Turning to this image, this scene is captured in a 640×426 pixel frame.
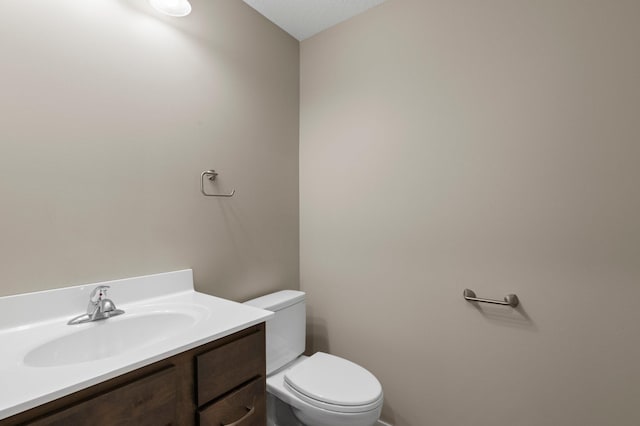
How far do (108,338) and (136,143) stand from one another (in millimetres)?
758

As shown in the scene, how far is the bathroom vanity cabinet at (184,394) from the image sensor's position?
0.62 m

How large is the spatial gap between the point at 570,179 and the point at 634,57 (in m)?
0.49

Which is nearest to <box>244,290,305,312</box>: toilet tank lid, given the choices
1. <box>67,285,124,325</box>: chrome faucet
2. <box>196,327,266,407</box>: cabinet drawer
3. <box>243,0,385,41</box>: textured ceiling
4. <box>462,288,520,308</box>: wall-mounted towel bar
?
<box>196,327,266,407</box>: cabinet drawer

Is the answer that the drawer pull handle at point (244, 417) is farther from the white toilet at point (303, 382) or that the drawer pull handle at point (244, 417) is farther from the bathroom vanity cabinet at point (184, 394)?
the white toilet at point (303, 382)

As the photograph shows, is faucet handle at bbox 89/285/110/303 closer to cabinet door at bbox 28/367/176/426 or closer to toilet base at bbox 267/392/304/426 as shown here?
cabinet door at bbox 28/367/176/426

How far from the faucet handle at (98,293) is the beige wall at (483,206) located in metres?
1.21

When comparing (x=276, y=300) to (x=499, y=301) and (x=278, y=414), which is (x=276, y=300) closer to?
(x=278, y=414)

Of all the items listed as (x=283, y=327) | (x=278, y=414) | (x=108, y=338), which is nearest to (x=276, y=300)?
(x=283, y=327)

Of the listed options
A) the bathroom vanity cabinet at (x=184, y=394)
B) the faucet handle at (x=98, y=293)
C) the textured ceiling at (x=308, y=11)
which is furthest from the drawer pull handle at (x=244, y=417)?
the textured ceiling at (x=308, y=11)

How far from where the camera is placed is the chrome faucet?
3.32ft

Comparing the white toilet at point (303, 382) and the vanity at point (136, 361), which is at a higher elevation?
the vanity at point (136, 361)

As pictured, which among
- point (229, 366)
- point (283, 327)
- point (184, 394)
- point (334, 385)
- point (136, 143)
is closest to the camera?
point (184, 394)

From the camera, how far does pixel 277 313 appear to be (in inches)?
61.7

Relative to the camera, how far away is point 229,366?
933mm
